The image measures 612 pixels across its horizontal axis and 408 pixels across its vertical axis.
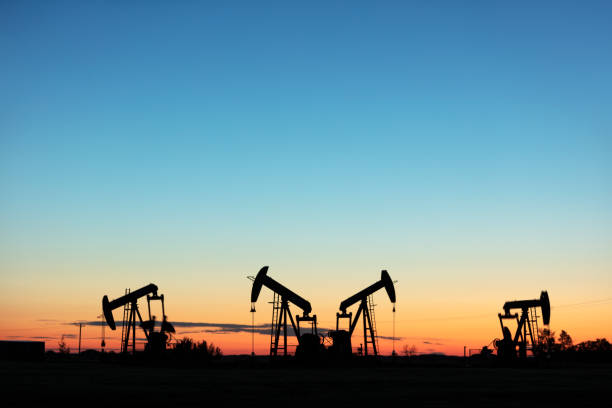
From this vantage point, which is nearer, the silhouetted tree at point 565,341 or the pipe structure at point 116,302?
the pipe structure at point 116,302

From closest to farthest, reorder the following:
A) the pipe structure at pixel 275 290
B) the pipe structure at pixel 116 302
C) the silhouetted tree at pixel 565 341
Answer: the pipe structure at pixel 275 290 → the pipe structure at pixel 116 302 → the silhouetted tree at pixel 565 341

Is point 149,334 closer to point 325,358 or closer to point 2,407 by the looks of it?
point 325,358

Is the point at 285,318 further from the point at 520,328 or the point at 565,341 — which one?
the point at 565,341

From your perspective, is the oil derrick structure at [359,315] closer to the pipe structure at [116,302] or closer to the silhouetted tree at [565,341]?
the pipe structure at [116,302]

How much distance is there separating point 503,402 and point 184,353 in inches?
1473

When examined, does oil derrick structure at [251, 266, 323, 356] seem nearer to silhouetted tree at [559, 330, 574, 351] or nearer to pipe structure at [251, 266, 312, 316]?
pipe structure at [251, 266, 312, 316]

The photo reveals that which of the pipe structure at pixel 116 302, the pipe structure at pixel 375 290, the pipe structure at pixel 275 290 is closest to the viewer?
the pipe structure at pixel 275 290

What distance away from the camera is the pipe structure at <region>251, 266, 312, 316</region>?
1623 inches

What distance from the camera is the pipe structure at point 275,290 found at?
4123 centimetres

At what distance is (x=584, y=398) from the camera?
13250 millimetres

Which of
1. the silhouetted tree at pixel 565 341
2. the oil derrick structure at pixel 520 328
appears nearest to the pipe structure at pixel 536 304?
the oil derrick structure at pixel 520 328

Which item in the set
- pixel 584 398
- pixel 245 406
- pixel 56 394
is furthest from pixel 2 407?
pixel 584 398

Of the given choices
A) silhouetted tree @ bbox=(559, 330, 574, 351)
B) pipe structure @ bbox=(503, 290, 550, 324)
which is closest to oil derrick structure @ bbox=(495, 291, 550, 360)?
pipe structure @ bbox=(503, 290, 550, 324)

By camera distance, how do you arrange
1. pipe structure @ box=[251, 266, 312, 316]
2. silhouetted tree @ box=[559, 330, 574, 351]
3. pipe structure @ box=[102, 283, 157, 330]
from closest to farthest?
pipe structure @ box=[251, 266, 312, 316] → pipe structure @ box=[102, 283, 157, 330] → silhouetted tree @ box=[559, 330, 574, 351]
